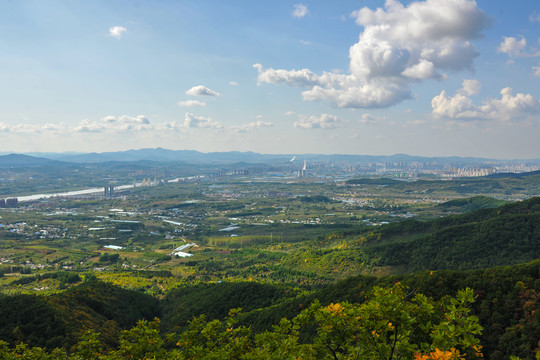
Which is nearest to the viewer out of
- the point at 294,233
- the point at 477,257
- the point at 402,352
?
the point at 402,352

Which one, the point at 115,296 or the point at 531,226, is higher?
the point at 531,226

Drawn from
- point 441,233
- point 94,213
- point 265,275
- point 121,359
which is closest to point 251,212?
point 94,213

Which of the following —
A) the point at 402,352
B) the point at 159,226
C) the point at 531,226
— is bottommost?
the point at 159,226

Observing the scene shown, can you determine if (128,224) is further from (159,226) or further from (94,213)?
(94,213)

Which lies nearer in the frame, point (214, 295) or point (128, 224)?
point (214, 295)

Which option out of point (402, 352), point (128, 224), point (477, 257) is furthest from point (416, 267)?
point (128, 224)

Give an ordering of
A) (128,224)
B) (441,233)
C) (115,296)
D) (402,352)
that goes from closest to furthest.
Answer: (402,352) → (115,296) → (441,233) → (128,224)

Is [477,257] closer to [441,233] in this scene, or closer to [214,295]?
[441,233]
